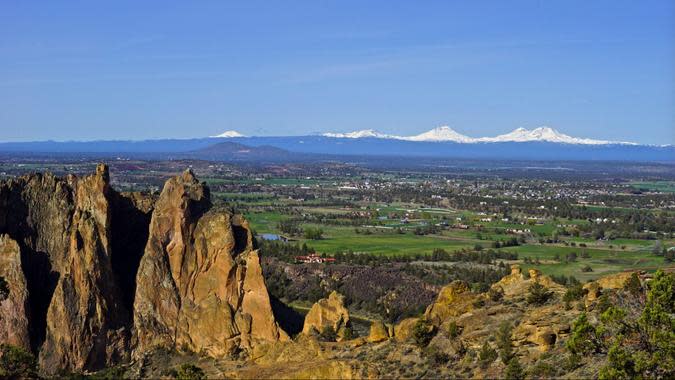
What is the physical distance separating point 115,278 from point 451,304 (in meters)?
23.1

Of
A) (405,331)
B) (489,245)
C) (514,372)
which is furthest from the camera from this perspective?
(489,245)

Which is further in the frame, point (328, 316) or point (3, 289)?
point (3, 289)

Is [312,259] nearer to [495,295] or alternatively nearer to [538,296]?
[495,295]

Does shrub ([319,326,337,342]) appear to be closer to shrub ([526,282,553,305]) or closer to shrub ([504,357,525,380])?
shrub ([526,282,553,305])

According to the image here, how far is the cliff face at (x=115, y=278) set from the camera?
53250 mm

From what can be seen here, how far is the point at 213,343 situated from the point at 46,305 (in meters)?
13.1

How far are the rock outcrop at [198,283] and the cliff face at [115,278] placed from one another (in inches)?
2.6

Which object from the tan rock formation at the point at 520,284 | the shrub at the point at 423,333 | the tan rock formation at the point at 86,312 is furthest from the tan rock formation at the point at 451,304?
the tan rock formation at the point at 86,312

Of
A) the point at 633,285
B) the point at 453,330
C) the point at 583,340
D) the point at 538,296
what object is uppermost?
the point at 633,285

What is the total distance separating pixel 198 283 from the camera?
55.5 m

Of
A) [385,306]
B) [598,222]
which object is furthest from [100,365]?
[598,222]

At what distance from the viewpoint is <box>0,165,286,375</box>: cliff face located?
53.2m

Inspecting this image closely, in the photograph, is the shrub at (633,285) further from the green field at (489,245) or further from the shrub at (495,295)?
the green field at (489,245)

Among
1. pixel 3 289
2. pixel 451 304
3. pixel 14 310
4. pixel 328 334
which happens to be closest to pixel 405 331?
A: pixel 451 304
